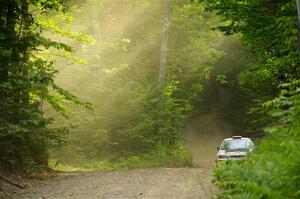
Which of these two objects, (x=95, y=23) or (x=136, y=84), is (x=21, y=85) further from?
(x=95, y=23)

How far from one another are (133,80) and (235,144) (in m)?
13.9

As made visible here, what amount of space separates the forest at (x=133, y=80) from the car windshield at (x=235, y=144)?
4.29 feet

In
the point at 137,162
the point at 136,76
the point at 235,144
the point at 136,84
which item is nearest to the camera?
the point at 235,144

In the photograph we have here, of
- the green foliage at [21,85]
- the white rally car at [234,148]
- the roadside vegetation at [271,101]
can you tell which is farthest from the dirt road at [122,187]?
the roadside vegetation at [271,101]

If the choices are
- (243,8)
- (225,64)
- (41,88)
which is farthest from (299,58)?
(225,64)

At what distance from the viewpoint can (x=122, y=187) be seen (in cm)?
1517

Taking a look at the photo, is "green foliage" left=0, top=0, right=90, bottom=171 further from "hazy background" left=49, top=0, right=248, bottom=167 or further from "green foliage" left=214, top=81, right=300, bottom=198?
"green foliage" left=214, top=81, right=300, bottom=198

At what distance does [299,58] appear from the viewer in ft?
49.7

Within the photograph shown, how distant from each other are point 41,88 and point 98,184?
420 cm

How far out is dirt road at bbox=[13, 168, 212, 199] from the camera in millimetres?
13289

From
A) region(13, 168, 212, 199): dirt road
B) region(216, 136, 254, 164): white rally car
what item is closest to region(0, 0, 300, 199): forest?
region(216, 136, 254, 164): white rally car

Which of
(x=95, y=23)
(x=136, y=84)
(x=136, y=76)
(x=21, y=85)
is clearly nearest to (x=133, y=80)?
(x=136, y=76)

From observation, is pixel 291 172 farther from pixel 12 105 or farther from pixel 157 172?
pixel 157 172

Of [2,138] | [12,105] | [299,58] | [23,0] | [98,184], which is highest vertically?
[23,0]
